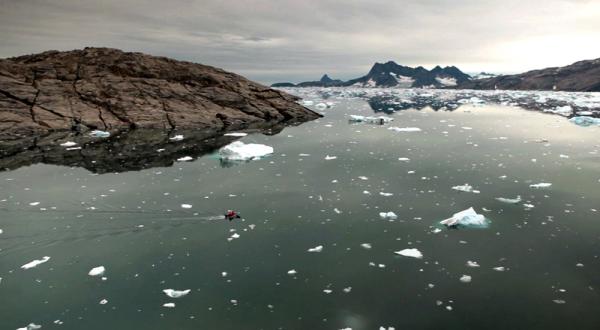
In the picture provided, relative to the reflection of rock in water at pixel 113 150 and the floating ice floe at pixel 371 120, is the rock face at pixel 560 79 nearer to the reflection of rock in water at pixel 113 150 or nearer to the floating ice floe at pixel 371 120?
the floating ice floe at pixel 371 120

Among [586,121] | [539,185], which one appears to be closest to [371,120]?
[586,121]

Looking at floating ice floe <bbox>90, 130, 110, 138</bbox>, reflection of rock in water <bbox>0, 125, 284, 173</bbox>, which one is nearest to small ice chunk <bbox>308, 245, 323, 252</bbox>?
reflection of rock in water <bbox>0, 125, 284, 173</bbox>

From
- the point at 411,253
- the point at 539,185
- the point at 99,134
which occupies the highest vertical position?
the point at 539,185

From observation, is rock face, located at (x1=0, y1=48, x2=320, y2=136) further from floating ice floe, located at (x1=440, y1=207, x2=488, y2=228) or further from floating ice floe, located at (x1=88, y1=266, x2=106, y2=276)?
floating ice floe, located at (x1=440, y1=207, x2=488, y2=228)

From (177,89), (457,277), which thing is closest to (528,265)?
(457,277)

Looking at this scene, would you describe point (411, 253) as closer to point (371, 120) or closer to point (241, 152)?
point (241, 152)
